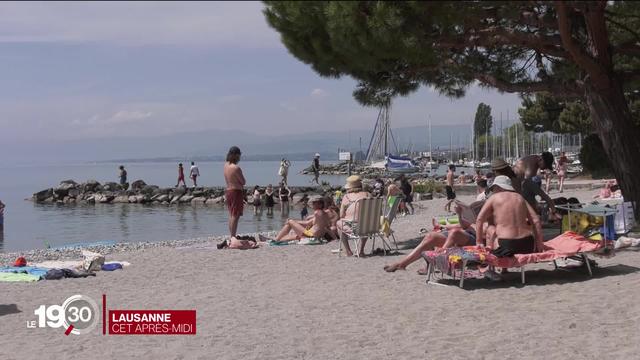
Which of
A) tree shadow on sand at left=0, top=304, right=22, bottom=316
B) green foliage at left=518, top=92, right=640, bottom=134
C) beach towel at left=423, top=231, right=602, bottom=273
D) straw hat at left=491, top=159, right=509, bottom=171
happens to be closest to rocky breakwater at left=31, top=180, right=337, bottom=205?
green foliage at left=518, top=92, right=640, bottom=134

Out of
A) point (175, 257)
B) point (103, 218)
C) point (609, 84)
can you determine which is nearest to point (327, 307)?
point (175, 257)

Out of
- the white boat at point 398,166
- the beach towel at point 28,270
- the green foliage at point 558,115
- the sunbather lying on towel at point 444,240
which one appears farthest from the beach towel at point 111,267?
the white boat at point 398,166

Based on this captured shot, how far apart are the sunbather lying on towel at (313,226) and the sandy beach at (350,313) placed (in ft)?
7.77

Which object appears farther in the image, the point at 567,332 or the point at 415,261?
the point at 415,261

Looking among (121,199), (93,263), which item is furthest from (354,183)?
(121,199)

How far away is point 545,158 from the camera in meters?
10.6

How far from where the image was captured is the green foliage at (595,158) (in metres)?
28.6

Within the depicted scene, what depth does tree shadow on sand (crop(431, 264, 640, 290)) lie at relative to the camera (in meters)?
6.60

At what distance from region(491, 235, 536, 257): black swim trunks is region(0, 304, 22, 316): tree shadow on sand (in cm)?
475

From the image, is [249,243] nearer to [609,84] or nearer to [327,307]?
[327,307]

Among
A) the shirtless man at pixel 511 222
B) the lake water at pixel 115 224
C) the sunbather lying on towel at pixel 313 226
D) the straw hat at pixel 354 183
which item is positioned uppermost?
the straw hat at pixel 354 183

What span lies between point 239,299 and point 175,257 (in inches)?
148

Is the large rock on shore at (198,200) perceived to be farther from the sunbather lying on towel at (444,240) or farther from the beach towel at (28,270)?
the sunbather lying on towel at (444,240)

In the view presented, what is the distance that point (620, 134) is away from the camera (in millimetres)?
9219
